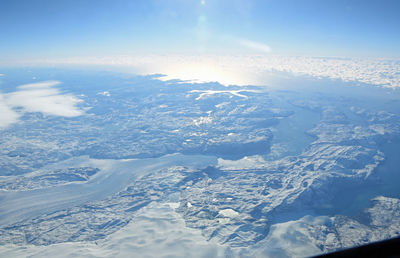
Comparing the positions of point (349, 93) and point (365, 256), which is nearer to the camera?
point (365, 256)

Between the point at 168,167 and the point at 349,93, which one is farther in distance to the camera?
the point at 349,93

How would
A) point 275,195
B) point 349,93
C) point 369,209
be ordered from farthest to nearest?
point 349,93 → point 275,195 → point 369,209

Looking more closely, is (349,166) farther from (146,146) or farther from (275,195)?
(146,146)

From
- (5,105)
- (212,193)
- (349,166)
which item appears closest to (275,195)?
(212,193)

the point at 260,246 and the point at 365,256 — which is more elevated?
the point at 365,256

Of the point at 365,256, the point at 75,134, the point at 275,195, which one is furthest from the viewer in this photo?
the point at 75,134

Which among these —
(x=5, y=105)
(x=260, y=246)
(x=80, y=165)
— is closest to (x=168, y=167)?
(x=80, y=165)

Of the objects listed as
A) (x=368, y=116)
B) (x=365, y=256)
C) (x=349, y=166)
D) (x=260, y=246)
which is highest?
(x=365, y=256)

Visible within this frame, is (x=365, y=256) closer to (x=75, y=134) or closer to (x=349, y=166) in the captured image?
(x=349, y=166)

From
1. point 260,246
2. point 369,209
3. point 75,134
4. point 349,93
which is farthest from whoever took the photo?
point 349,93
